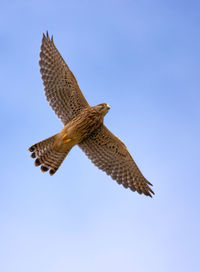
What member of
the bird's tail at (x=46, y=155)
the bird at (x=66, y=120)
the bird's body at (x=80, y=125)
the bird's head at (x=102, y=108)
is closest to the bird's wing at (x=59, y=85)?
the bird at (x=66, y=120)

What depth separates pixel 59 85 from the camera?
12.8 m

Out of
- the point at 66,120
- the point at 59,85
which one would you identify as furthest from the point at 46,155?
the point at 59,85

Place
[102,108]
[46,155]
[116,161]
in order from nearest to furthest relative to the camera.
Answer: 1. [102,108]
2. [46,155]
3. [116,161]

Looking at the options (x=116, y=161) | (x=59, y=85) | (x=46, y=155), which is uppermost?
(x=59, y=85)

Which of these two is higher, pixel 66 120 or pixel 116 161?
pixel 116 161

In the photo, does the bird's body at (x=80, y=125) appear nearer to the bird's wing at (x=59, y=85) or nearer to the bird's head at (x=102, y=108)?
the bird's head at (x=102, y=108)

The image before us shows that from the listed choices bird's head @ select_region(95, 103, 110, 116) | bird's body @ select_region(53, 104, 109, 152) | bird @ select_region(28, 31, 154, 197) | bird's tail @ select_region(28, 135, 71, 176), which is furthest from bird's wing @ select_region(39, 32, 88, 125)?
bird's tail @ select_region(28, 135, 71, 176)

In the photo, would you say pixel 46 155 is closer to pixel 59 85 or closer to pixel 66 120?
pixel 66 120

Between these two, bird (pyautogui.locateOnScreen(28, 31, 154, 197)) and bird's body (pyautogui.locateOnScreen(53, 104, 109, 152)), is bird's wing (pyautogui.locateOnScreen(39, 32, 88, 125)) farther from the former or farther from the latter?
bird's body (pyautogui.locateOnScreen(53, 104, 109, 152))

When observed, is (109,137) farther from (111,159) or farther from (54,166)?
(54,166)

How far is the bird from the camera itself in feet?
41.1

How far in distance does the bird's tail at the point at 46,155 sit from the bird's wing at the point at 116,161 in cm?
78

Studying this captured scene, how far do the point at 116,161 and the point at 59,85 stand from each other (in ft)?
7.66

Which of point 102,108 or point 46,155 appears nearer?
point 102,108
